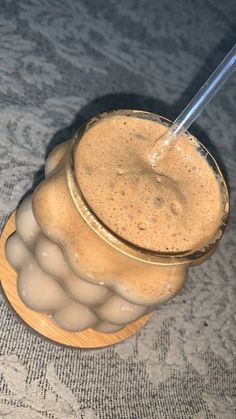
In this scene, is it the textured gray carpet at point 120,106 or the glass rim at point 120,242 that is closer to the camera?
the glass rim at point 120,242

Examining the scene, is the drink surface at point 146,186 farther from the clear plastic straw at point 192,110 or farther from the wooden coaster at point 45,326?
the wooden coaster at point 45,326

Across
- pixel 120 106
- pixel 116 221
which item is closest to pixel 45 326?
pixel 116 221

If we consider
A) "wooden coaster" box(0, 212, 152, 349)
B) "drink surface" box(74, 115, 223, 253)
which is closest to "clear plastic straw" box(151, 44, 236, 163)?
"drink surface" box(74, 115, 223, 253)

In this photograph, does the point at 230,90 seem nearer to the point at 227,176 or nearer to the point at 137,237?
the point at 227,176

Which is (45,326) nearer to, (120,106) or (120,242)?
(120,242)

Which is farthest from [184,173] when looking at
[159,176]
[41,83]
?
[41,83]

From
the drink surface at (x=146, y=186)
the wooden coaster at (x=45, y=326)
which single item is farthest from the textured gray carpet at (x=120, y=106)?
the drink surface at (x=146, y=186)
